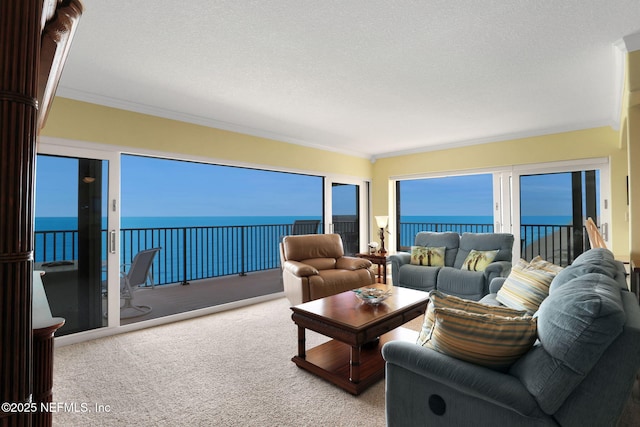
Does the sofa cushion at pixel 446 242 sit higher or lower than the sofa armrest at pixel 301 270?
higher

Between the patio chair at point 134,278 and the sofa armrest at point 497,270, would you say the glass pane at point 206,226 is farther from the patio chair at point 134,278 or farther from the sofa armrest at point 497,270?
the sofa armrest at point 497,270

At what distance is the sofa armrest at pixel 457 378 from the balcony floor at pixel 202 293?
3357 millimetres

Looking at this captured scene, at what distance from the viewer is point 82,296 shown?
3314 mm

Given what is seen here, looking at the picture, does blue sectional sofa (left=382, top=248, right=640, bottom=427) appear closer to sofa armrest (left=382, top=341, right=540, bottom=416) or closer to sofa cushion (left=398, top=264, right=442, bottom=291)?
sofa armrest (left=382, top=341, right=540, bottom=416)

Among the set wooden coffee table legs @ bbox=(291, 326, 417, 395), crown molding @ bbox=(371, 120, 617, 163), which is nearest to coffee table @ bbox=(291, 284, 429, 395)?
wooden coffee table legs @ bbox=(291, 326, 417, 395)

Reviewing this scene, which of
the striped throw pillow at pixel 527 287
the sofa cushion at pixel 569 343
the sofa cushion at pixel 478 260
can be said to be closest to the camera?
the sofa cushion at pixel 569 343

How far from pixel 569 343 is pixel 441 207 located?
7.12 m

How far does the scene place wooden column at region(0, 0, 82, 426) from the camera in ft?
2.03

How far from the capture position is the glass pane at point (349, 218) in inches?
249

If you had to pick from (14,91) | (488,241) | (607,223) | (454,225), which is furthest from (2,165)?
(454,225)

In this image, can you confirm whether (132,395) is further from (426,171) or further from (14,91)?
(426,171)

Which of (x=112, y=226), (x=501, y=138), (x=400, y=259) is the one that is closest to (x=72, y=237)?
(x=112, y=226)

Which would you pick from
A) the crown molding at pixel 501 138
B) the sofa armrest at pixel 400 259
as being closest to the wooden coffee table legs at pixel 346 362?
the sofa armrest at pixel 400 259

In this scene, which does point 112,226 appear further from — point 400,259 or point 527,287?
point 527,287
